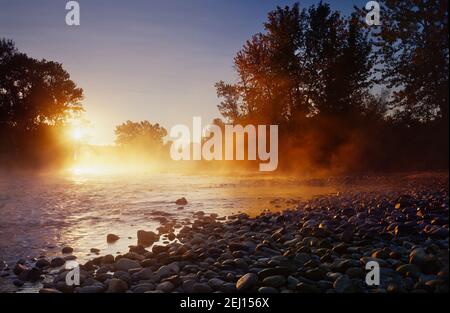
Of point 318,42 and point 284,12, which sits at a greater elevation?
point 284,12

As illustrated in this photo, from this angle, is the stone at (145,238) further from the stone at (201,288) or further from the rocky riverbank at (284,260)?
the stone at (201,288)

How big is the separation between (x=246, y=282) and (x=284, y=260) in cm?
95

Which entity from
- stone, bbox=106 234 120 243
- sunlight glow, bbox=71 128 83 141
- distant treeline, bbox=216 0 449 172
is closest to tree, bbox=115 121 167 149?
sunlight glow, bbox=71 128 83 141

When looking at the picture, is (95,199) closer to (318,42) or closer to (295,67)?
(295,67)

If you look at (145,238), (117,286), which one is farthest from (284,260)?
(145,238)

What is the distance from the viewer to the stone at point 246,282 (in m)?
4.65

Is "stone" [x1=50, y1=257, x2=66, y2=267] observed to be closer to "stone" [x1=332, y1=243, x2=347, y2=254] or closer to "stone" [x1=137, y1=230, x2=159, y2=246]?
"stone" [x1=137, y1=230, x2=159, y2=246]

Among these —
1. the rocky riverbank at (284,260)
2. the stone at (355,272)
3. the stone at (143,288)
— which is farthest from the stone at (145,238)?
the stone at (355,272)

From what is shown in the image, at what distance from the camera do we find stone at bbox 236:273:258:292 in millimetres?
4648

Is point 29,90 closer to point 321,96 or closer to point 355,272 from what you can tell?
point 321,96

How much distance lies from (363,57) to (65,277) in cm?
2438
